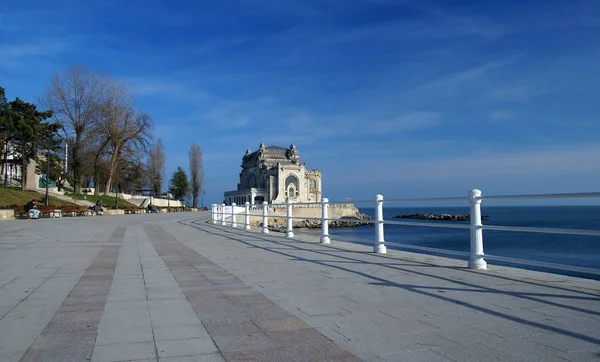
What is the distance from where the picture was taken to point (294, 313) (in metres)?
4.34

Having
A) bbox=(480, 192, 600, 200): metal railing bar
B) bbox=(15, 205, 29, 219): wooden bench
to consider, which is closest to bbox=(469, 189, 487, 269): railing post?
bbox=(480, 192, 600, 200): metal railing bar

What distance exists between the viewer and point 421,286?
5625 millimetres

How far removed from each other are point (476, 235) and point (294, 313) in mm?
3751

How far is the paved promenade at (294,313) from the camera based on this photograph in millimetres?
3240

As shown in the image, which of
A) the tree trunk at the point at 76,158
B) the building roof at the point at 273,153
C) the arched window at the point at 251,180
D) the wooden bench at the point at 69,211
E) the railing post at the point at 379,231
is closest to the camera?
the railing post at the point at 379,231

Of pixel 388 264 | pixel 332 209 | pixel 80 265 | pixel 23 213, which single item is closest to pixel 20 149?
pixel 23 213

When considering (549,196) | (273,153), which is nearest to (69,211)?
(549,196)

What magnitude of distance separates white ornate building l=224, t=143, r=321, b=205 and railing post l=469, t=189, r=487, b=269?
95553mm

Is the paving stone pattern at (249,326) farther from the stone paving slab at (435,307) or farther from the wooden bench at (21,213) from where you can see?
the wooden bench at (21,213)

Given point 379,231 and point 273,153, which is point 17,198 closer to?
point 379,231

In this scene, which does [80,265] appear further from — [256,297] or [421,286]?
[421,286]

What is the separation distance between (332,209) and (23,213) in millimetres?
73675

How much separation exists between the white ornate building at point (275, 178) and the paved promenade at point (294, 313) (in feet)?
315

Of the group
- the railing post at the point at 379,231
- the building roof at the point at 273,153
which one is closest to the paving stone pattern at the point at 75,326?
the railing post at the point at 379,231
